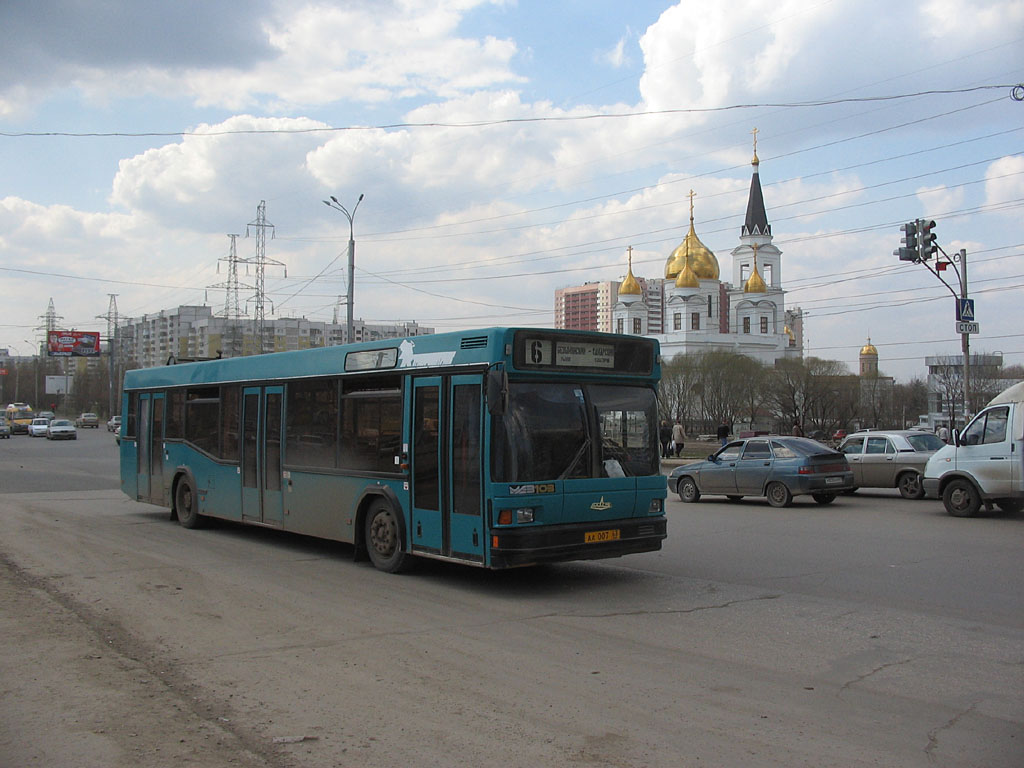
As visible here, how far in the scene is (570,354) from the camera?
386 inches

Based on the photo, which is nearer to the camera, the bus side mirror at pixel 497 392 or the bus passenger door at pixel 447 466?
the bus side mirror at pixel 497 392

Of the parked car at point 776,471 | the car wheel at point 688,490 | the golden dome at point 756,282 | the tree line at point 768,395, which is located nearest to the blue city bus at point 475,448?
the parked car at point 776,471

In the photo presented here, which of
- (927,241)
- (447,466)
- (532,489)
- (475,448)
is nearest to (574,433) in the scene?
(532,489)

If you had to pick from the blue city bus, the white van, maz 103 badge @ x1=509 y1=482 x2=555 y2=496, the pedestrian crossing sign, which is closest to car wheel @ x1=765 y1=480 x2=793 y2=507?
the white van

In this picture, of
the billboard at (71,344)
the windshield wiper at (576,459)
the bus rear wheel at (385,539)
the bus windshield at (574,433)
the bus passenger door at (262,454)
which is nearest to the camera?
the bus windshield at (574,433)

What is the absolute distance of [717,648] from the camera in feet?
23.7

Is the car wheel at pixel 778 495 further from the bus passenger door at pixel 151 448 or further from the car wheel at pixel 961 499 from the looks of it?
the bus passenger door at pixel 151 448

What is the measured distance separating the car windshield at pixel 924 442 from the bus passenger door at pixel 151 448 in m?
15.7

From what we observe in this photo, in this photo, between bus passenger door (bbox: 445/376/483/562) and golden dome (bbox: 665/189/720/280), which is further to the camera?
golden dome (bbox: 665/189/720/280)

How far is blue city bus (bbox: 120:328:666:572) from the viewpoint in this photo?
30.2 ft

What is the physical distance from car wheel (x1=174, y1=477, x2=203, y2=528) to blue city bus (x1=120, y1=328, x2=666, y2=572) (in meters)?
2.90

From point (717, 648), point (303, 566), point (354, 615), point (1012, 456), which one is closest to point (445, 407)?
point (354, 615)

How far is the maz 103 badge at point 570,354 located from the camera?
952 centimetres

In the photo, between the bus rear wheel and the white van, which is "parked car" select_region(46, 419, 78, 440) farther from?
the white van
